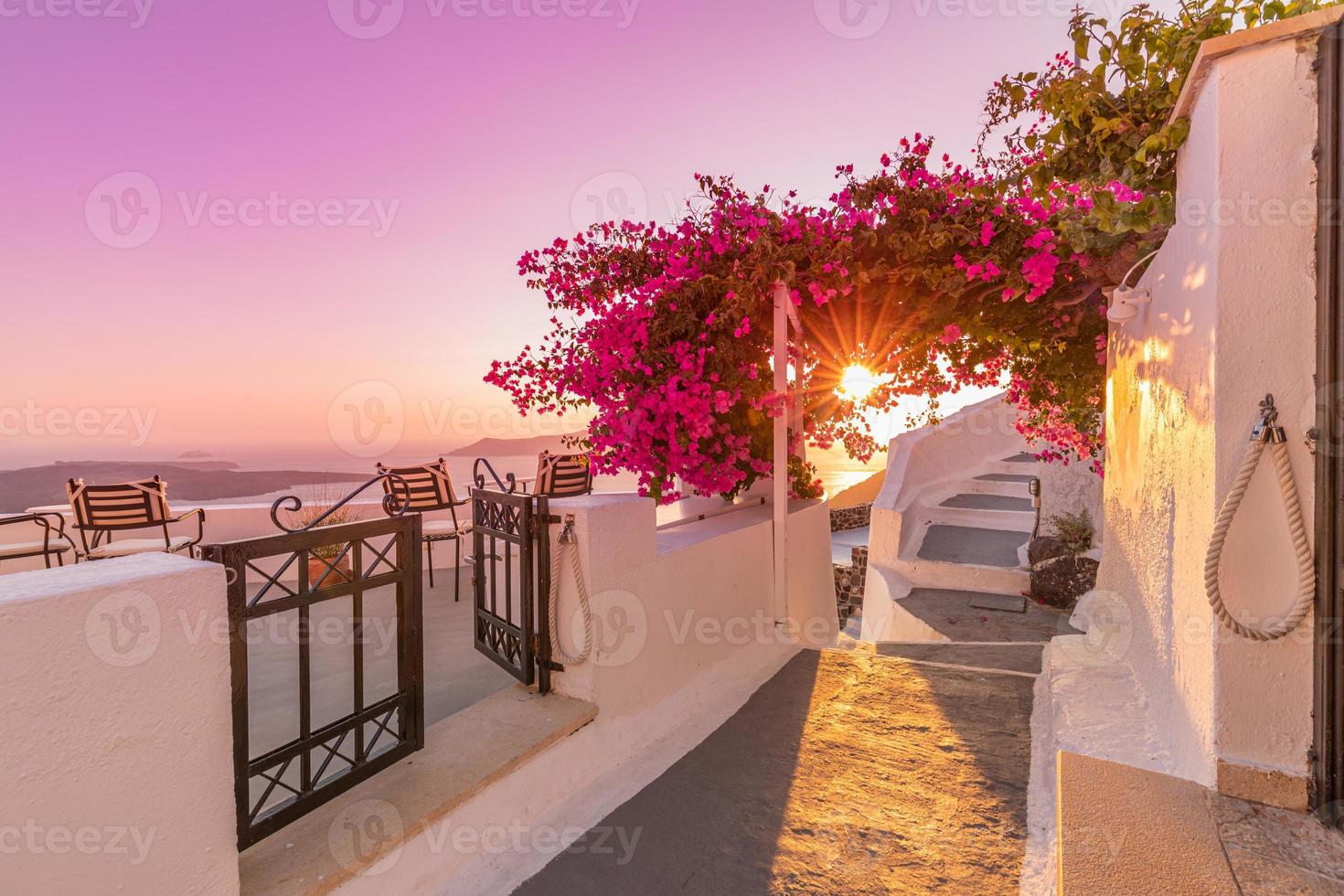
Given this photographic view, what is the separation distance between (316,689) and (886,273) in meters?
4.15

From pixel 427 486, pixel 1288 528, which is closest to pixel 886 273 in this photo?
pixel 1288 528

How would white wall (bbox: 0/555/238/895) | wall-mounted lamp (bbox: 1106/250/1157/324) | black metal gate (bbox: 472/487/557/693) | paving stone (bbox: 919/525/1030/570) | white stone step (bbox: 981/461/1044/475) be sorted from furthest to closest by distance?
white stone step (bbox: 981/461/1044/475)
paving stone (bbox: 919/525/1030/570)
black metal gate (bbox: 472/487/557/693)
wall-mounted lamp (bbox: 1106/250/1157/324)
white wall (bbox: 0/555/238/895)

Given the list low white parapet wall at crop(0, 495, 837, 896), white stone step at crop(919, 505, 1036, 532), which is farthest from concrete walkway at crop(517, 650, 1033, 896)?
white stone step at crop(919, 505, 1036, 532)

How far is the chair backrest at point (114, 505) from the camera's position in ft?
15.8

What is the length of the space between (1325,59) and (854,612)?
1450 centimetres

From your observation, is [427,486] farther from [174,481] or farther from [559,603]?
[174,481]

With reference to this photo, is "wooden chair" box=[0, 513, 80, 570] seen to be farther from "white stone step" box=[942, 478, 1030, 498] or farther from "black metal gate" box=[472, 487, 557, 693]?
"white stone step" box=[942, 478, 1030, 498]

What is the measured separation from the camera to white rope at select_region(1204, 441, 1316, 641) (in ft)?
5.57

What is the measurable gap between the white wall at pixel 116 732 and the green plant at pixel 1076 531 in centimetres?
932

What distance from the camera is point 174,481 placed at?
838cm

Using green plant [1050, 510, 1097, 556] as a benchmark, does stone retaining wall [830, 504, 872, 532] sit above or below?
below

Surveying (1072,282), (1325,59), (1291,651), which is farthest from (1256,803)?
(1072,282)

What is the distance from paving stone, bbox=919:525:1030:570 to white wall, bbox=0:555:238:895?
9693 mm

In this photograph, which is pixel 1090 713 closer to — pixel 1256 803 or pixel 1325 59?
pixel 1256 803
